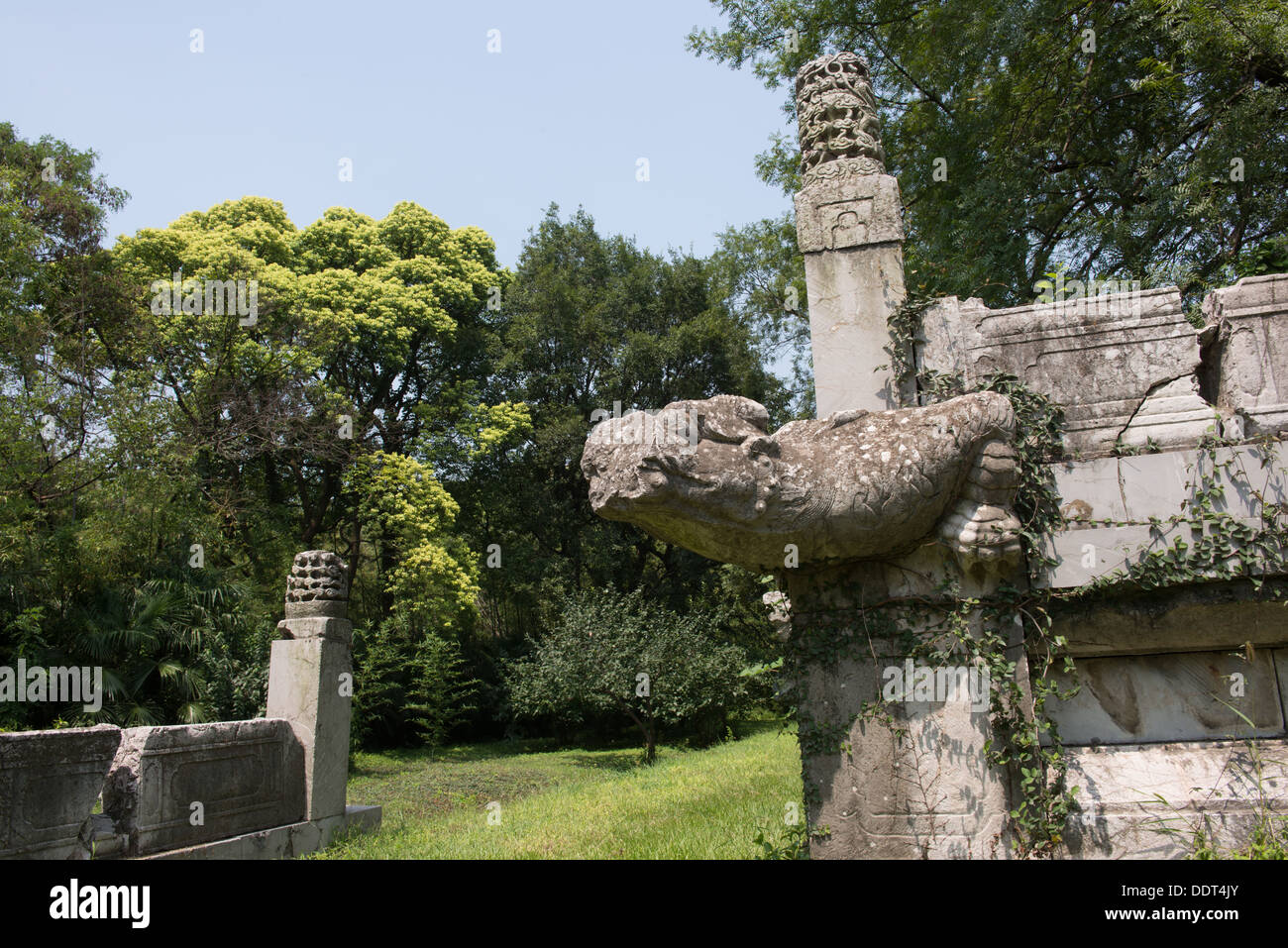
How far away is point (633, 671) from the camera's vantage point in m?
15.2

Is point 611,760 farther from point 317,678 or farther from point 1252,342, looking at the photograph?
point 1252,342

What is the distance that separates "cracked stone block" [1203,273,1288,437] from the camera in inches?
136

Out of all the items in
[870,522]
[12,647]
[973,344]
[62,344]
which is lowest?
[12,647]

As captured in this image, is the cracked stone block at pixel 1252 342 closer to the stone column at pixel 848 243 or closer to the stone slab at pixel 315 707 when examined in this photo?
the stone column at pixel 848 243

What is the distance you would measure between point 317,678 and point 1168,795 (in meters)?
6.86

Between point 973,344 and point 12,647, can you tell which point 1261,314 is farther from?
point 12,647

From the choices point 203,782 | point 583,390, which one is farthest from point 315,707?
point 583,390

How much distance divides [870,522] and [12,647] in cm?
1239

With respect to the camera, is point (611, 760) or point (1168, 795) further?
point (611, 760)

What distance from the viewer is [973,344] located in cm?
366

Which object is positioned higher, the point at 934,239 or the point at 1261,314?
the point at 934,239

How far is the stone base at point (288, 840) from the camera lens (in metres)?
6.44

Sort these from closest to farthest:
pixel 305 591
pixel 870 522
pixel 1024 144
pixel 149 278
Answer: pixel 870 522 → pixel 305 591 → pixel 1024 144 → pixel 149 278

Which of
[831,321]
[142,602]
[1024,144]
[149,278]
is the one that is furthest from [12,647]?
[1024,144]
